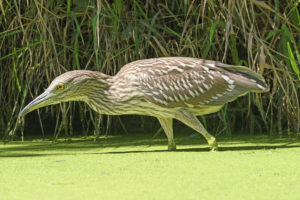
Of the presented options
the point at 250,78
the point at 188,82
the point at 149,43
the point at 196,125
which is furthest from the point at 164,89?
the point at 149,43

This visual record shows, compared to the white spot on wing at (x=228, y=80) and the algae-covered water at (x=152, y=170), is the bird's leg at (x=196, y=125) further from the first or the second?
the white spot on wing at (x=228, y=80)

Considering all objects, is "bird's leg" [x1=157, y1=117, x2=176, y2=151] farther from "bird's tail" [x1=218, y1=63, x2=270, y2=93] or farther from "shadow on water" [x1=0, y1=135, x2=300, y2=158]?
"bird's tail" [x1=218, y1=63, x2=270, y2=93]

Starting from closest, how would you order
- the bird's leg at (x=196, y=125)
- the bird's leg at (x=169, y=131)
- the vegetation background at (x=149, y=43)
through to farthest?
the bird's leg at (x=196, y=125) → the bird's leg at (x=169, y=131) → the vegetation background at (x=149, y=43)

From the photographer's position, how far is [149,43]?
527 centimetres

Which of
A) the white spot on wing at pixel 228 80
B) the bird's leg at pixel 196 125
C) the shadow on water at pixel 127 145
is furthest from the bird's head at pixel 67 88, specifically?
the white spot on wing at pixel 228 80

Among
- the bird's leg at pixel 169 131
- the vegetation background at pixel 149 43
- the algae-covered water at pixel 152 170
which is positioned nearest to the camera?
the algae-covered water at pixel 152 170

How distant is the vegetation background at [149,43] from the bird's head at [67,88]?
564 millimetres

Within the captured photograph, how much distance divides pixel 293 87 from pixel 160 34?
1321 mm

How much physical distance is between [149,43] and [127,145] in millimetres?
988

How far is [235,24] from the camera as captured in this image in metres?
5.23

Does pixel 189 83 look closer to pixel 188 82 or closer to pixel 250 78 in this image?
pixel 188 82

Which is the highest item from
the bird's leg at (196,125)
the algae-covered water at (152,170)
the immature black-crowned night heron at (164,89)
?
the immature black-crowned night heron at (164,89)

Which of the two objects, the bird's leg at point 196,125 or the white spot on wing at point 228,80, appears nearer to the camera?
the bird's leg at point 196,125

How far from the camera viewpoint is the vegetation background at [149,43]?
5.02 metres
